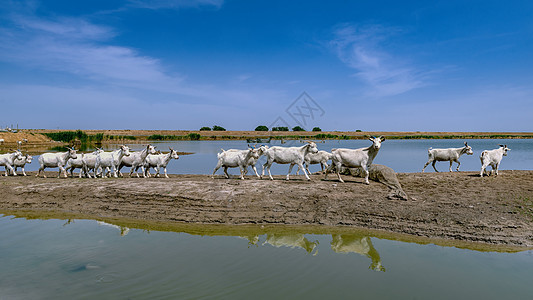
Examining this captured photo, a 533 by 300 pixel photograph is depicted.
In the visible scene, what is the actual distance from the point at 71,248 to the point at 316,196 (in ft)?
25.8

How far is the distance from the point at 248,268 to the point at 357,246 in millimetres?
3286

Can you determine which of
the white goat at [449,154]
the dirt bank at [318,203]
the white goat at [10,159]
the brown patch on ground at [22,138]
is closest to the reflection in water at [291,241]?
the dirt bank at [318,203]

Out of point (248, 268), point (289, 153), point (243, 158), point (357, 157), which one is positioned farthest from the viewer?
point (243, 158)

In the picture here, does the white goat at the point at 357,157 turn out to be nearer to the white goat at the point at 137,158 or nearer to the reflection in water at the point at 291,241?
the reflection in water at the point at 291,241

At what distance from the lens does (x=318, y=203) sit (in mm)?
11422

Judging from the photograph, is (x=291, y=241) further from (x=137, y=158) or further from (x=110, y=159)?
(x=110, y=159)

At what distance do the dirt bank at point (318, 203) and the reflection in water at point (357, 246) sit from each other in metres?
0.85

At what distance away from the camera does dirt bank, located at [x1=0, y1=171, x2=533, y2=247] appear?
9602mm

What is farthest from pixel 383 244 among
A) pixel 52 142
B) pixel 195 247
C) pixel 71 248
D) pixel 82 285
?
pixel 52 142

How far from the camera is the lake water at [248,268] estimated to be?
6133 mm

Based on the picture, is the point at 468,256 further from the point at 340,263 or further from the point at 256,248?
the point at 256,248

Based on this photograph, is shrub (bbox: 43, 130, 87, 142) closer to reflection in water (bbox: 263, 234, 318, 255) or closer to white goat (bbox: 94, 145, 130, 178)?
white goat (bbox: 94, 145, 130, 178)

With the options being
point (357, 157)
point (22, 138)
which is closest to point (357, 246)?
point (357, 157)

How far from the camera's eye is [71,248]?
27.9 feet
